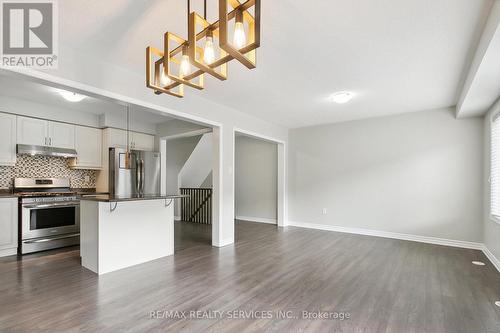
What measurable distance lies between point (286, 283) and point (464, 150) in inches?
162

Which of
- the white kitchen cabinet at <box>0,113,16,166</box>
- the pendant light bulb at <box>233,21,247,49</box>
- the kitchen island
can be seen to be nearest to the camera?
the pendant light bulb at <box>233,21,247,49</box>

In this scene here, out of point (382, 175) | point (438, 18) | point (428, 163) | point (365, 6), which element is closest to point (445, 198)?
point (428, 163)

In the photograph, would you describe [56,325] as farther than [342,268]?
No

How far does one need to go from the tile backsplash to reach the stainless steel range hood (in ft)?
1.16

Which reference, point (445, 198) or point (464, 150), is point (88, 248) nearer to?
point (445, 198)

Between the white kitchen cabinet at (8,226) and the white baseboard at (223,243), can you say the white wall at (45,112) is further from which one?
the white baseboard at (223,243)

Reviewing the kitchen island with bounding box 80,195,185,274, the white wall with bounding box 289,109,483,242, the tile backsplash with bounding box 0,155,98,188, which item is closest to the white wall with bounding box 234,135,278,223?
the white wall with bounding box 289,109,483,242

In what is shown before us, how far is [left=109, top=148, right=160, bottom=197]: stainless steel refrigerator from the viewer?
522 centimetres

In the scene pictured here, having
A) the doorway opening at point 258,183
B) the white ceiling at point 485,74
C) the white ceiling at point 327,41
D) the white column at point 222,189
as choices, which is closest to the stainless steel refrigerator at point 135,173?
the white column at point 222,189

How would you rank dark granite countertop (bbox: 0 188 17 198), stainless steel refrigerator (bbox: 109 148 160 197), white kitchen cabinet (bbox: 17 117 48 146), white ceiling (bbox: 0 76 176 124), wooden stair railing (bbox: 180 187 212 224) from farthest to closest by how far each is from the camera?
wooden stair railing (bbox: 180 187 212 224)
stainless steel refrigerator (bbox: 109 148 160 197)
white kitchen cabinet (bbox: 17 117 48 146)
dark granite countertop (bbox: 0 188 17 198)
white ceiling (bbox: 0 76 176 124)

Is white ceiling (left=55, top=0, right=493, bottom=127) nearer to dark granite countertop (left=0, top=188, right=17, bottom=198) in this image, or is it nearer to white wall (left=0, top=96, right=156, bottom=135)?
white wall (left=0, top=96, right=156, bottom=135)

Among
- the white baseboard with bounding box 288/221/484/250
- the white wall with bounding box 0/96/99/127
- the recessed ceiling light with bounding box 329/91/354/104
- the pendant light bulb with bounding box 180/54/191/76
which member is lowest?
the white baseboard with bounding box 288/221/484/250

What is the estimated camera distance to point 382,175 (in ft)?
17.2

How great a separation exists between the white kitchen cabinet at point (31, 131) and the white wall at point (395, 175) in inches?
211
